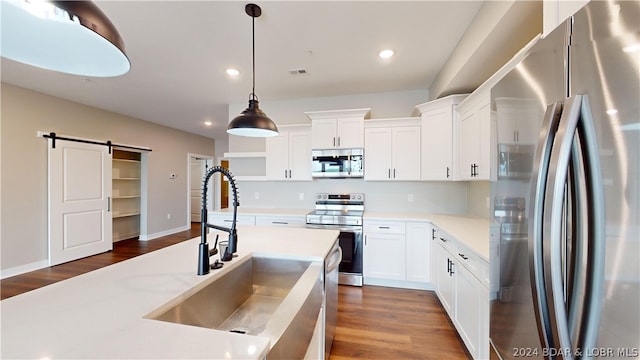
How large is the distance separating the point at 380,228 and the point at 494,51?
7.20 feet

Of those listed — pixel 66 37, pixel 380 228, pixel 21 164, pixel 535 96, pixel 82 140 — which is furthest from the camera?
pixel 82 140

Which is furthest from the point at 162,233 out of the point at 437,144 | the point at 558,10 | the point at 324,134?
the point at 558,10

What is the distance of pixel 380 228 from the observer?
10.6 ft

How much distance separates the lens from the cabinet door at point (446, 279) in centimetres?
223

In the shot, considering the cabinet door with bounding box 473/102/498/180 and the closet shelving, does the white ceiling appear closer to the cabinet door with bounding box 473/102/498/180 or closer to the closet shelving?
the cabinet door with bounding box 473/102/498/180

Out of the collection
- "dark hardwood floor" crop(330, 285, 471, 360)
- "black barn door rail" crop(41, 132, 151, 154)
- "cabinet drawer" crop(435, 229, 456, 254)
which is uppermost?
"black barn door rail" crop(41, 132, 151, 154)

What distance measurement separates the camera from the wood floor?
2020 mm

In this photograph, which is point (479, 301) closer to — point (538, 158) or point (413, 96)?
point (538, 158)

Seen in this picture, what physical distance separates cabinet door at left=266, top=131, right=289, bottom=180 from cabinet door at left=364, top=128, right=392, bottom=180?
1252 mm

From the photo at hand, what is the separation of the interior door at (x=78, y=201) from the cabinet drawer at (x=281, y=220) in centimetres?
332

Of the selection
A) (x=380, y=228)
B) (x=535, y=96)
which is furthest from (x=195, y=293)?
(x=380, y=228)

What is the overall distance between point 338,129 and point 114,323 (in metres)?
3.16

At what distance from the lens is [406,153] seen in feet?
11.2

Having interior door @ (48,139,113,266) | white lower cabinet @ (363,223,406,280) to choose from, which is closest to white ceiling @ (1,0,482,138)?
interior door @ (48,139,113,266)
